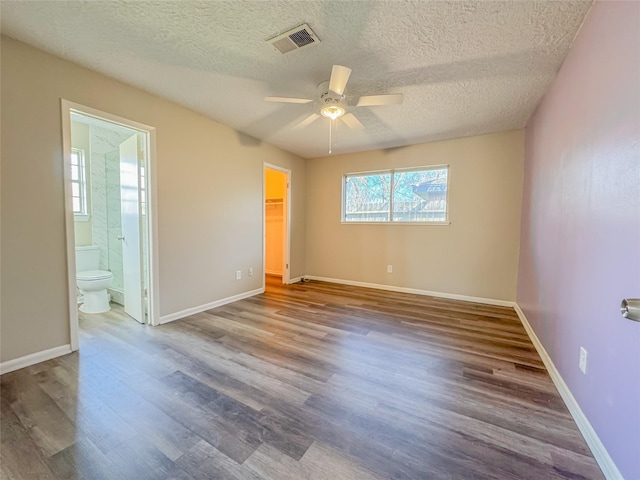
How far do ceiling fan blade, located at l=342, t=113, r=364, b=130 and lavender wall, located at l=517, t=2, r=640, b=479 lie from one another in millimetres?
1824

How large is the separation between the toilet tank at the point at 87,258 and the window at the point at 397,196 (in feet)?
12.5

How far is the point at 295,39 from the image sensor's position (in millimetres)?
1809

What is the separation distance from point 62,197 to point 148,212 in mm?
691

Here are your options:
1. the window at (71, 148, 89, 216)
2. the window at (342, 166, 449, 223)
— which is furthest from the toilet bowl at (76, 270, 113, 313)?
the window at (342, 166, 449, 223)

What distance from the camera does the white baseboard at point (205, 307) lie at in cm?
293

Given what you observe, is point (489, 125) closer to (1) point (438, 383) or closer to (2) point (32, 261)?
(1) point (438, 383)

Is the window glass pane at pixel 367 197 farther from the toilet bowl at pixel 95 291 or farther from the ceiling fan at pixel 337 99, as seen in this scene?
the toilet bowl at pixel 95 291

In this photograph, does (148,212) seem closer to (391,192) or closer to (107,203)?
(107,203)

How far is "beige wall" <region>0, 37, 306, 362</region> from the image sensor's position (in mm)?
1902

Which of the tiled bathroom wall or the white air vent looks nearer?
the white air vent

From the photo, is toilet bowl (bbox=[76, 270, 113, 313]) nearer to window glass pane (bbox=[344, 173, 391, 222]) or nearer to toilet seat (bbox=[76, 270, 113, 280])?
toilet seat (bbox=[76, 270, 113, 280])

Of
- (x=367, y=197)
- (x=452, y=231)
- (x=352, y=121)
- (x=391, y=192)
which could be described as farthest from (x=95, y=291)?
(x=452, y=231)

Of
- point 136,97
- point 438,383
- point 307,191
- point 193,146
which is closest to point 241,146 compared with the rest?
point 193,146

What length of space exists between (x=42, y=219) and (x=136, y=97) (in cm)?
141
